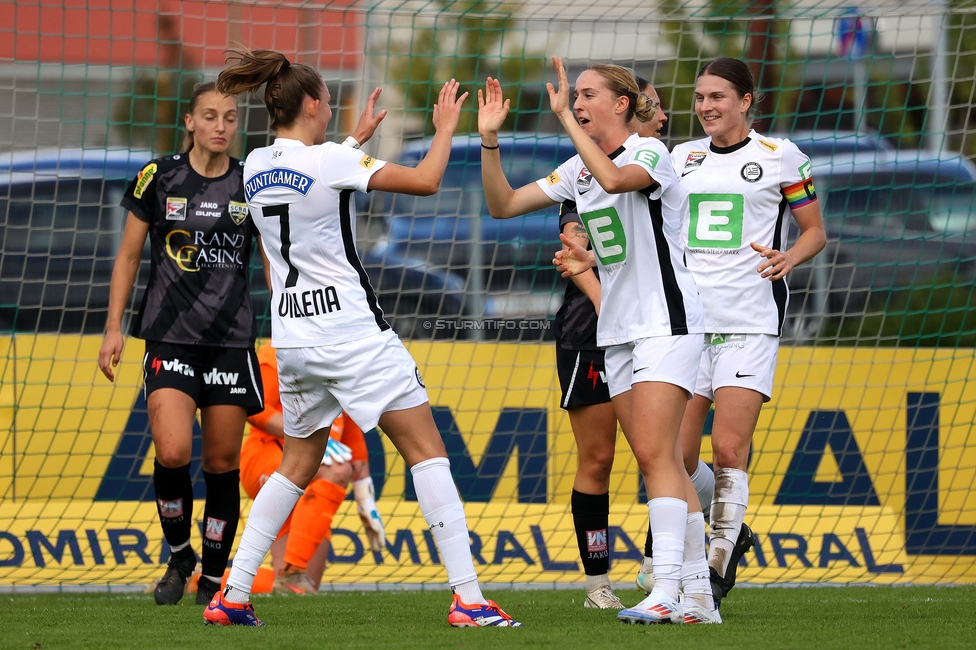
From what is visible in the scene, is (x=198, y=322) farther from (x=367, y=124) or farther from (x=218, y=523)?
(x=367, y=124)

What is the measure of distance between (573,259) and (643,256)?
32 centimetres

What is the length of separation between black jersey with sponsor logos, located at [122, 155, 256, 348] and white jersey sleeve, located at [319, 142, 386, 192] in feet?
4.38

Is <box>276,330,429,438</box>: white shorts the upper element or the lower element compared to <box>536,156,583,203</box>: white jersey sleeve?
lower

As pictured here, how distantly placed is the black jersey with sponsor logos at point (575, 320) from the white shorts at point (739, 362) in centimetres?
46

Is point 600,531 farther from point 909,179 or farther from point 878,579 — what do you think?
point 909,179

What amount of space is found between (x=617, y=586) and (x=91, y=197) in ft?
12.9

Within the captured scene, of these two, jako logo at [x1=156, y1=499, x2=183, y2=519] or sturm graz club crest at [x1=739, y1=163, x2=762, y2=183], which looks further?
jako logo at [x1=156, y1=499, x2=183, y2=519]

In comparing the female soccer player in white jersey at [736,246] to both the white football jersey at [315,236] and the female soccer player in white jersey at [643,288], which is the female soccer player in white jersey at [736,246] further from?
the white football jersey at [315,236]

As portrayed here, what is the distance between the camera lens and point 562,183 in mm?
4305

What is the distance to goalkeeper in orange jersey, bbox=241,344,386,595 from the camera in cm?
559

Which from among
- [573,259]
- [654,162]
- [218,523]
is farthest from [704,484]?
[218,523]

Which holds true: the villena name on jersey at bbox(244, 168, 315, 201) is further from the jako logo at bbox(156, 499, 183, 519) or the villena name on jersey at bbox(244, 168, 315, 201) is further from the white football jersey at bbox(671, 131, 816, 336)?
the jako logo at bbox(156, 499, 183, 519)

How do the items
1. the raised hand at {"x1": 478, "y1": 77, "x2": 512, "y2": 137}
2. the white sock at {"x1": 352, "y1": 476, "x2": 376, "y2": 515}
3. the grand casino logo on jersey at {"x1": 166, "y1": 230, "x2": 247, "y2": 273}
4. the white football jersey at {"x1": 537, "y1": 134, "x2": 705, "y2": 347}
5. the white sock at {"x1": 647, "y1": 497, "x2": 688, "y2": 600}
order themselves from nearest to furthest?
the white sock at {"x1": 647, "y1": 497, "x2": 688, "y2": 600}, the white football jersey at {"x1": 537, "y1": 134, "x2": 705, "y2": 347}, the raised hand at {"x1": 478, "y1": 77, "x2": 512, "y2": 137}, the grand casino logo on jersey at {"x1": 166, "y1": 230, "x2": 247, "y2": 273}, the white sock at {"x1": 352, "y1": 476, "x2": 376, "y2": 515}
